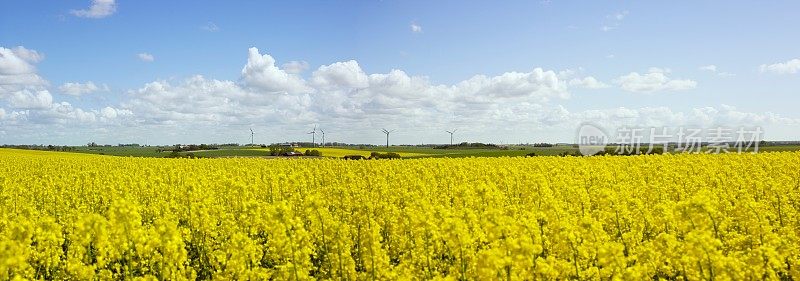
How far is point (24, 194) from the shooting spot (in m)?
17.1

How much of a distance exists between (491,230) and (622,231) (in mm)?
4979

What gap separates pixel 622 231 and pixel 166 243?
306 inches

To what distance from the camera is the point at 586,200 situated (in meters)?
11.9

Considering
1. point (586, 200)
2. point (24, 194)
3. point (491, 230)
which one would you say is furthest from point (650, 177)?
point (24, 194)

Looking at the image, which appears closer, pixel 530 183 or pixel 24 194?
pixel 530 183

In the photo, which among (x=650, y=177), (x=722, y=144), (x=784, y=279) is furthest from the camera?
(x=722, y=144)

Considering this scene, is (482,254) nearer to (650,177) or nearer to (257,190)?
(257,190)

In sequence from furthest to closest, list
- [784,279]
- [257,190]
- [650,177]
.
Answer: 1. [650,177]
2. [257,190]
3. [784,279]

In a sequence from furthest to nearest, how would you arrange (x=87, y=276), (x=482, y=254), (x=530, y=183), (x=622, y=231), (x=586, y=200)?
1. (x=530, y=183)
2. (x=586, y=200)
3. (x=622, y=231)
4. (x=87, y=276)
5. (x=482, y=254)

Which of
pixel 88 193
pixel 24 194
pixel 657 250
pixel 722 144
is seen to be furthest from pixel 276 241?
pixel 722 144

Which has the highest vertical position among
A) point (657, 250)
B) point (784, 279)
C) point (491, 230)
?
point (491, 230)

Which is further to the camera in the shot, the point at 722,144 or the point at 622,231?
the point at 722,144

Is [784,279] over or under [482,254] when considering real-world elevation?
under

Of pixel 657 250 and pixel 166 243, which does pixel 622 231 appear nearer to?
pixel 657 250
